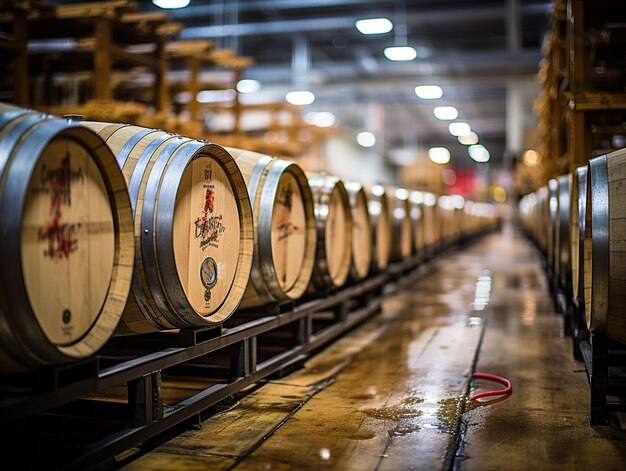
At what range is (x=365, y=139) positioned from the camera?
27.6 metres

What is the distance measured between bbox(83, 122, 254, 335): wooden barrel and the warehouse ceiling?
12613 millimetres

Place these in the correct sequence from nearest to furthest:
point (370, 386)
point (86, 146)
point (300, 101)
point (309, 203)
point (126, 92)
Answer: point (86, 146) → point (370, 386) → point (309, 203) → point (126, 92) → point (300, 101)

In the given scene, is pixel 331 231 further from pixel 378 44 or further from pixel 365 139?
pixel 365 139

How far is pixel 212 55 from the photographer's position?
990 cm

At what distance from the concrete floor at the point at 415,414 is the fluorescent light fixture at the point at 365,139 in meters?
20.9

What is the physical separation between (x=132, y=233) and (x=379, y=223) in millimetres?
4653

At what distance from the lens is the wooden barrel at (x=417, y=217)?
9656mm

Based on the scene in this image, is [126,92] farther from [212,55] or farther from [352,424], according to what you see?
[352,424]

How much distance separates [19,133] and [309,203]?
112 inches

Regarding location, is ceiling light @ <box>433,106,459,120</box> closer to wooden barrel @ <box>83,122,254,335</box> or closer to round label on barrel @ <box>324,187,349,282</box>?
round label on barrel @ <box>324,187,349,282</box>

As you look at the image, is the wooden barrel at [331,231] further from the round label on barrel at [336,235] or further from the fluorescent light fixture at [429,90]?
the fluorescent light fixture at [429,90]

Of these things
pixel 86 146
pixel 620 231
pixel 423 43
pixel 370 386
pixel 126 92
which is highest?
pixel 423 43

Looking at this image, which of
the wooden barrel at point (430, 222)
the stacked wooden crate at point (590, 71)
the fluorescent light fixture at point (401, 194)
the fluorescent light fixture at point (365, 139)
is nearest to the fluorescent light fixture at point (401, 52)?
the wooden barrel at point (430, 222)

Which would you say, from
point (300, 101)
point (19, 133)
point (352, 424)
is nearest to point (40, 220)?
point (19, 133)
